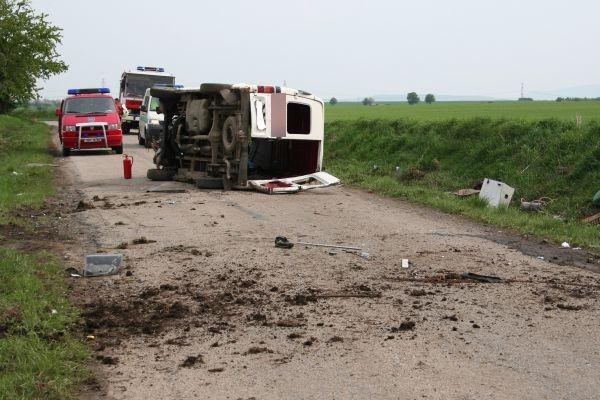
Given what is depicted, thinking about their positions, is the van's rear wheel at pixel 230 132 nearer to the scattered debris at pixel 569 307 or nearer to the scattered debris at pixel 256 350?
the scattered debris at pixel 569 307

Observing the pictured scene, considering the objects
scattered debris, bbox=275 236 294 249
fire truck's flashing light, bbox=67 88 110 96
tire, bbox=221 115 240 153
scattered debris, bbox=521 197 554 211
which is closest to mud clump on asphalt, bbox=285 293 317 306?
scattered debris, bbox=275 236 294 249

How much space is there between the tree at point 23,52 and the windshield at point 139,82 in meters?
3.83

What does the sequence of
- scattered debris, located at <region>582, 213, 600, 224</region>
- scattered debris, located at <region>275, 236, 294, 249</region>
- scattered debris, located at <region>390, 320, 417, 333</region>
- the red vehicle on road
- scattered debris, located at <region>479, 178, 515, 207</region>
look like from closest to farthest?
scattered debris, located at <region>390, 320, 417, 333</region> < scattered debris, located at <region>275, 236, 294, 249</region> < scattered debris, located at <region>582, 213, 600, 224</region> < scattered debris, located at <region>479, 178, 515, 207</region> < the red vehicle on road

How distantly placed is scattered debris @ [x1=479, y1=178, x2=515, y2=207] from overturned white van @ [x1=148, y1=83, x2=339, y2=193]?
292cm

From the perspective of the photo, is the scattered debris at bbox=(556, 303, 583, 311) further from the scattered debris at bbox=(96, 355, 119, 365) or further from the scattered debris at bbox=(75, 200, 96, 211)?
the scattered debris at bbox=(75, 200, 96, 211)

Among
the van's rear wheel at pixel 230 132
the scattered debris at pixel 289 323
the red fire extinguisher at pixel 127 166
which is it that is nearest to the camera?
the scattered debris at pixel 289 323

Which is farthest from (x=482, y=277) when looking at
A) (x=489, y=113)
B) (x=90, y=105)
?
(x=489, y=113)

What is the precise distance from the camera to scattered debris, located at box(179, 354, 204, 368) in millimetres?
5293

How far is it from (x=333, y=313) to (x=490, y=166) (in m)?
10.6

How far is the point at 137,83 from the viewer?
125 feet

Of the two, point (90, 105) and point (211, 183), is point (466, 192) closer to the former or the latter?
point (211, 183)

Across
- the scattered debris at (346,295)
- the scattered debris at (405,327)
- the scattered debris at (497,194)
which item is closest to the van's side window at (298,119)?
the scattered debris at (497,194)

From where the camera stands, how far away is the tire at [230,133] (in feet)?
48.6

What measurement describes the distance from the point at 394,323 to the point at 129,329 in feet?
6.79
